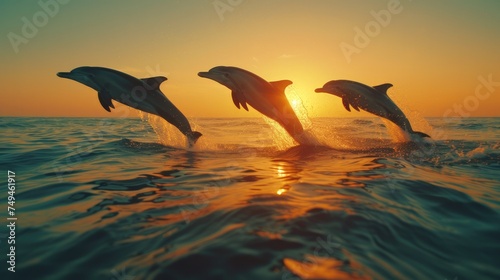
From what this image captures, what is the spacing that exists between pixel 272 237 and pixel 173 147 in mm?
10471

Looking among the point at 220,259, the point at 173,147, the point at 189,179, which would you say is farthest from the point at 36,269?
the point at 173,147

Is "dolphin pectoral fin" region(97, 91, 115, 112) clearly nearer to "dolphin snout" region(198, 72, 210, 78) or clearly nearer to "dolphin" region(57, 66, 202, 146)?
"dolphin" region(57, 66, 202, 146)

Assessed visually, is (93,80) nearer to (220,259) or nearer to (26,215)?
(26,215)

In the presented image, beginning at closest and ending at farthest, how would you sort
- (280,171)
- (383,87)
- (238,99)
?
(280,171) < (238,99) < (383,87)

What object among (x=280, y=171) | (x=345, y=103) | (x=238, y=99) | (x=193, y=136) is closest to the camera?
(x=280, y=171)

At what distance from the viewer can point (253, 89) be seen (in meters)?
11.1

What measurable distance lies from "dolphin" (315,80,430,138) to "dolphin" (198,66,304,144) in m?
3.00

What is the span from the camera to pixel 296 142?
43.3 feet

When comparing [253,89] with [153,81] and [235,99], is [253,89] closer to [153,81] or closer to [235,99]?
[235,99]

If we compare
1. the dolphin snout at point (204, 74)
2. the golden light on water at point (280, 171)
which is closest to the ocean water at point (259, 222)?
the golden light on water at point (280, 171)

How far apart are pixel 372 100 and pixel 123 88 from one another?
919 centimetres

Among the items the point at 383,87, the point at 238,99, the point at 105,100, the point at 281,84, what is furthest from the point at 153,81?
the point at 383,87

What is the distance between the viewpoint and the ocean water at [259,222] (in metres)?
3.13

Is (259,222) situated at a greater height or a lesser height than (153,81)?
lesser
